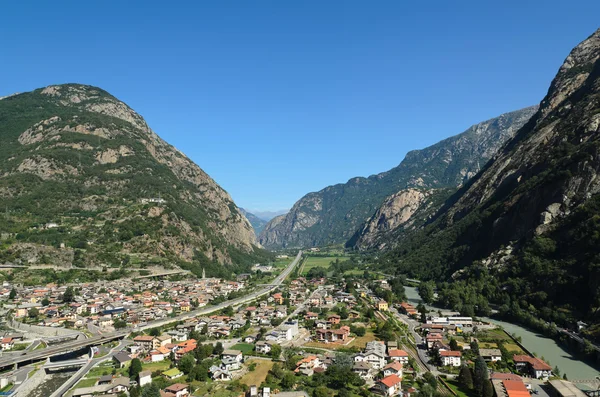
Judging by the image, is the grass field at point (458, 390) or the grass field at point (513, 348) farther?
the grass field at point (513, 348)

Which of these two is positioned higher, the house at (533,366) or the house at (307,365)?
the house at (307,365)

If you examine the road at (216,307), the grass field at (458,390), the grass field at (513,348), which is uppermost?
the road at (216,307)

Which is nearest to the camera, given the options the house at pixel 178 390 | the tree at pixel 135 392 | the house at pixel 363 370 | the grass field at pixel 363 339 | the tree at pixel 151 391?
the tree at pixel 151 391

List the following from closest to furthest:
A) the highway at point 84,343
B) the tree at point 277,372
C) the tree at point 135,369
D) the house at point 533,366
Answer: the tree at point 277,372 < the house at point 533,366 < the tree at point 135,369 < the highway at point 84,343

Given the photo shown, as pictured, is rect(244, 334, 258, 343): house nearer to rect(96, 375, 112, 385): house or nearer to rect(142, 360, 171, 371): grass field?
rect(142, 360, 171, 371): grass field

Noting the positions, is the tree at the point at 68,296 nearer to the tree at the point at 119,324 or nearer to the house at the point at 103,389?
the tree at the point at 119,324

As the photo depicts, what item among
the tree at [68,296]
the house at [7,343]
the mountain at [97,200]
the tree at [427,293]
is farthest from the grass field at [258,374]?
the mountain at [97,200]

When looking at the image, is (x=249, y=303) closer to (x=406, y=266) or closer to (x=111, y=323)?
(x=111, y=323)

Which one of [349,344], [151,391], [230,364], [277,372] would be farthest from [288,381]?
[349,344]

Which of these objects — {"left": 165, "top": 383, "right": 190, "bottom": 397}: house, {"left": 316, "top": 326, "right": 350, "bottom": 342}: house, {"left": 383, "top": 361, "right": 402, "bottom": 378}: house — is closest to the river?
{"left": 383, "top": 361, "right": 402, "bottom": 378}: house
